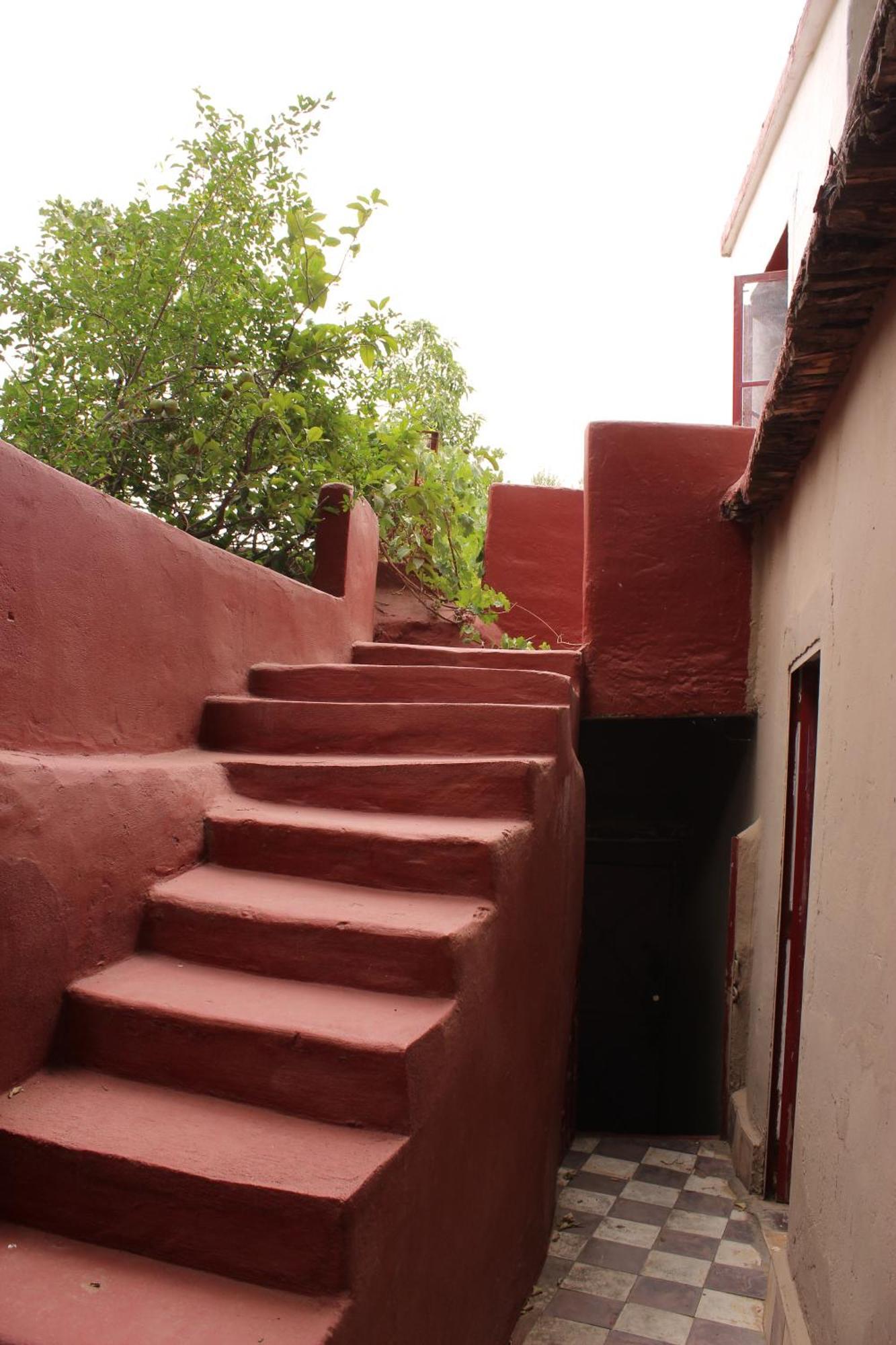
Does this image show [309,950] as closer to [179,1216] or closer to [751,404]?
[179,1216]

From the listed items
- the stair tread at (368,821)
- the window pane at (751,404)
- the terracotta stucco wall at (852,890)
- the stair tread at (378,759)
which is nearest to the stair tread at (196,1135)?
the stair tread at (368,821)

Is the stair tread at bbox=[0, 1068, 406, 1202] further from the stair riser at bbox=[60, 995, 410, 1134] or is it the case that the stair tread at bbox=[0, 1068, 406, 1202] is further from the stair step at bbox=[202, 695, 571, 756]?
the stair step at bbox=[202, 695, 571, 756]

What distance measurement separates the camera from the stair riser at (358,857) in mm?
3287

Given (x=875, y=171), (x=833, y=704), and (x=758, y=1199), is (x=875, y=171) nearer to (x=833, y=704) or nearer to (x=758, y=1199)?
(x=833, y=704)

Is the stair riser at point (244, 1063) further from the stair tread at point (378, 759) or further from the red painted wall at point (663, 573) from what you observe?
the red painted wall at point (663, 573)

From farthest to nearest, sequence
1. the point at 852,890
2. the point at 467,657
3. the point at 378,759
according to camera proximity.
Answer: the point at 467,657 → the point at 378,759 → the point at 852,890

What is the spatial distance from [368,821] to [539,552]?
16.4 feet

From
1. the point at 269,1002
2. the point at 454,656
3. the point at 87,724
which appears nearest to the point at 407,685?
the point at 454,656

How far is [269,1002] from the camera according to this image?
9.21 ft

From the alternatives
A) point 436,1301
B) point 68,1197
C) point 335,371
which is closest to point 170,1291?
point 68,1197

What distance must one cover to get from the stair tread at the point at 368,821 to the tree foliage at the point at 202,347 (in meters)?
2.23

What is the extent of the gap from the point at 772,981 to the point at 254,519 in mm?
3532

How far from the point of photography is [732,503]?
605 centimetres

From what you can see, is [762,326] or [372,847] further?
[762,326]
